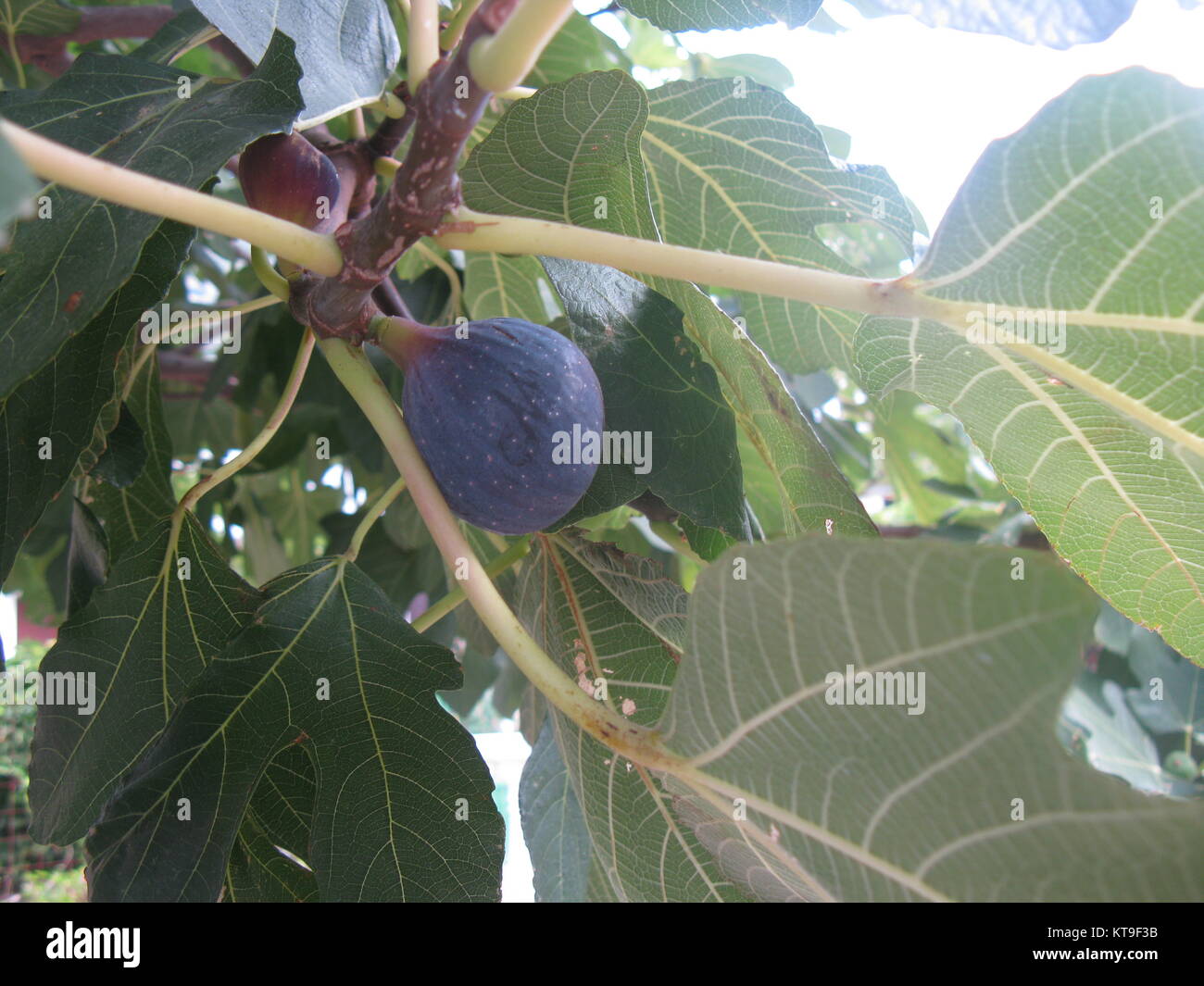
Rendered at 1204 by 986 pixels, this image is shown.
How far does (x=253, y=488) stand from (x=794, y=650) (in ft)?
5.71

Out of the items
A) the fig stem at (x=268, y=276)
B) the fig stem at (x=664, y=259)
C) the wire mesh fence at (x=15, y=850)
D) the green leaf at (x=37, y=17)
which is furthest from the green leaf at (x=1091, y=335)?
the wire mesh fence at (x=15, y=850)

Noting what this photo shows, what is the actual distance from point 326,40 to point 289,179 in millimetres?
104

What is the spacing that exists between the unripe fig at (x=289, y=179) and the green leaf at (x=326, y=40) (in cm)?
6

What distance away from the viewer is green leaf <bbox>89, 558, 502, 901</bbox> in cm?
69

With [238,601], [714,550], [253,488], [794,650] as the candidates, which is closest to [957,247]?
[794,650]

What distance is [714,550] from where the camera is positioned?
86cm

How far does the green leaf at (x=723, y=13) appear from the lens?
82 centimetres

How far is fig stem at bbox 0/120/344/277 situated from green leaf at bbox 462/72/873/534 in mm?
215

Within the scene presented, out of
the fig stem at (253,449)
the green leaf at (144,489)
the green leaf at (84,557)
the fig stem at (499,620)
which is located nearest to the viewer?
the fig stem at (499,620)

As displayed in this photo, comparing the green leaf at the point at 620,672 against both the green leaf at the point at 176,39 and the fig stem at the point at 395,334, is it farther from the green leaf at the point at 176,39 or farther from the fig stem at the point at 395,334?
the green leaf at the point at 176,39

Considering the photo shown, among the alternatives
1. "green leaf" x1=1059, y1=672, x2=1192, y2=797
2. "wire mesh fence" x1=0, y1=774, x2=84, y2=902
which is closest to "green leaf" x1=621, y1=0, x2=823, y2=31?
"green leaf" x1=1059, y1=672, x2=1192, y2=797
